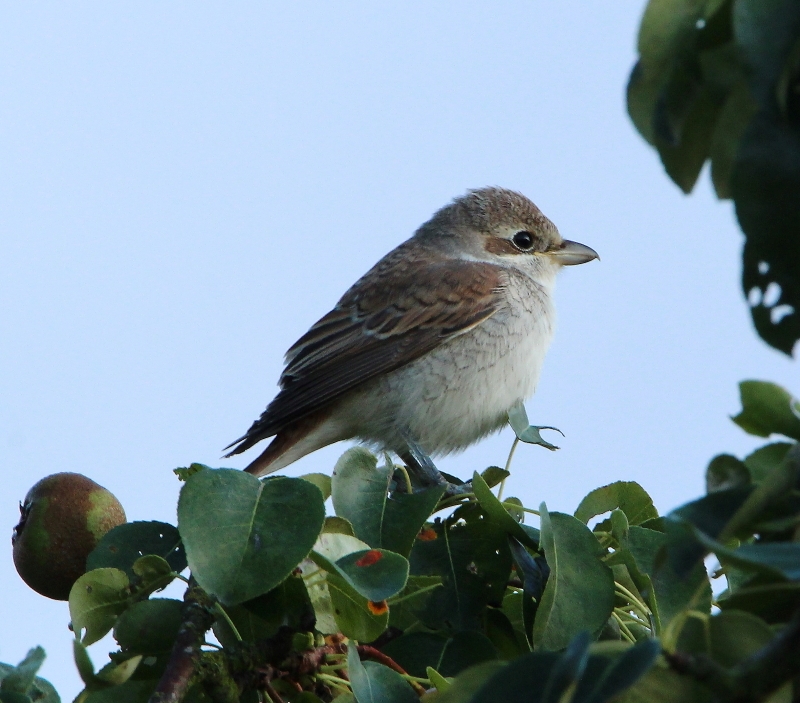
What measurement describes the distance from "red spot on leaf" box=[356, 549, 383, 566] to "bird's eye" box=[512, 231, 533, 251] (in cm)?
420

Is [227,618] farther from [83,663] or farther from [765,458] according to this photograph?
[765,458]

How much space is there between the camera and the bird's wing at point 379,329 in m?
4.90

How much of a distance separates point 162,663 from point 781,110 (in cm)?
168

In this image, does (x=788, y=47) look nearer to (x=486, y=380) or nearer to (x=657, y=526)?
(x=657, y=526)

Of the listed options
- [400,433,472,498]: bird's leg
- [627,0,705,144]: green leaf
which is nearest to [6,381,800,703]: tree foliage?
[627,0,705,144]: green leaf

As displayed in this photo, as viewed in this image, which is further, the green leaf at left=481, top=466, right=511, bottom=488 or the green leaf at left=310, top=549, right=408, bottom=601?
the green leaf at left=481, top=466, right=511, bottom=488

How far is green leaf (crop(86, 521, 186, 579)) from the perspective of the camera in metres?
2.25

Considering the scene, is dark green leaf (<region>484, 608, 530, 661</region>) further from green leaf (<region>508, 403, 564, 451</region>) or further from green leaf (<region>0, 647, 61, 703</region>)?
green leaf (<region>0, 647, 61, 703</region>)

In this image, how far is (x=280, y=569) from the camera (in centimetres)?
190

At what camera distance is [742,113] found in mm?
1157

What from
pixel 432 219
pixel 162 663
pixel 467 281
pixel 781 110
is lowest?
pixel 162 663

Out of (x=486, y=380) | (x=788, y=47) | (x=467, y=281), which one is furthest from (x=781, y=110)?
(x=467, y=281)

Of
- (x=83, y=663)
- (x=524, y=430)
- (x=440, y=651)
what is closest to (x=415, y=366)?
(x=524, y=430)

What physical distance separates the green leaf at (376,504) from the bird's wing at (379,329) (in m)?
2.34
